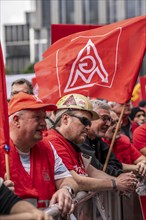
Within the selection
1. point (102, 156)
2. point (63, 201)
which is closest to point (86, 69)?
point (102, 156)

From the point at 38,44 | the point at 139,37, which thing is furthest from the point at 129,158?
the point at 38,44

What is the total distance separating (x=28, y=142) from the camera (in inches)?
207

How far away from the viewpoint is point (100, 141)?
25.2ft

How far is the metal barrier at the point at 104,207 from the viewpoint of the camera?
5.61 metres

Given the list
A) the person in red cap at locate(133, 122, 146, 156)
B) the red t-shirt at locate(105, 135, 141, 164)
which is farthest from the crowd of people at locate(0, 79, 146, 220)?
the person in red cap at locate(133, 122, 146, 156)

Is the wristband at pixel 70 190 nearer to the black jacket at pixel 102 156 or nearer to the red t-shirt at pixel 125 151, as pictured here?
the black jacket at pixel 102 156

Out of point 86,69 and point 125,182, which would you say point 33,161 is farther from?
point 86,69

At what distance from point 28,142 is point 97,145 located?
2.51m

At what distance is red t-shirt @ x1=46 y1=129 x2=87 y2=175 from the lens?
238 inches

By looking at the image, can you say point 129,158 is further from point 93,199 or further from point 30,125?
point 30,125

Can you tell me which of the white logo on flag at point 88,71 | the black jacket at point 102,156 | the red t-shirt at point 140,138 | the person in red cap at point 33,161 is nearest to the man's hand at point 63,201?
the person in red cap at point 33,161

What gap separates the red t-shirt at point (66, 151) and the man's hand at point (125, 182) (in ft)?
2.36

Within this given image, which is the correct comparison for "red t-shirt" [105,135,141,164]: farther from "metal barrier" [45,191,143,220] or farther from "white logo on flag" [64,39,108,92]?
"white logo on flag" [64,39,108,92]

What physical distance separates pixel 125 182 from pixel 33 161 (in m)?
1.96
